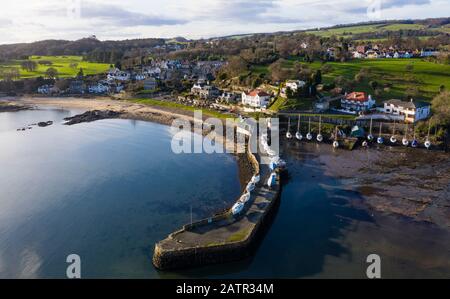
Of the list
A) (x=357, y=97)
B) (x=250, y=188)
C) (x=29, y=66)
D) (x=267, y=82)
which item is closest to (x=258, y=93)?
(x=267, y=82)

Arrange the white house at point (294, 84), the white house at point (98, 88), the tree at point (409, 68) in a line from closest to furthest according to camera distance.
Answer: the white house at point (294, 84), the tree at point (409, 68), the white house at point (98, 88)

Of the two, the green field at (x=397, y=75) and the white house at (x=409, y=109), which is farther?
the green field at (x=397, y=75)

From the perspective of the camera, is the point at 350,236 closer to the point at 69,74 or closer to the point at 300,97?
the point at 300,97

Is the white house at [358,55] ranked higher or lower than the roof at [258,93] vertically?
higher

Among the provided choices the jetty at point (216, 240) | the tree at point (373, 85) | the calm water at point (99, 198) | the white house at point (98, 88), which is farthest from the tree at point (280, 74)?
the jetty at point (216, 240)

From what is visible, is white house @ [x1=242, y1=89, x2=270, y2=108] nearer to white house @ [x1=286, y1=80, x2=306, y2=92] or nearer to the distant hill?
white house @ [x1=286, y1=80, x2=306, y2=92]

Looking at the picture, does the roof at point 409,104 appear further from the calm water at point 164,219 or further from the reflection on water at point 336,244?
the reflection on water at point 336,244
